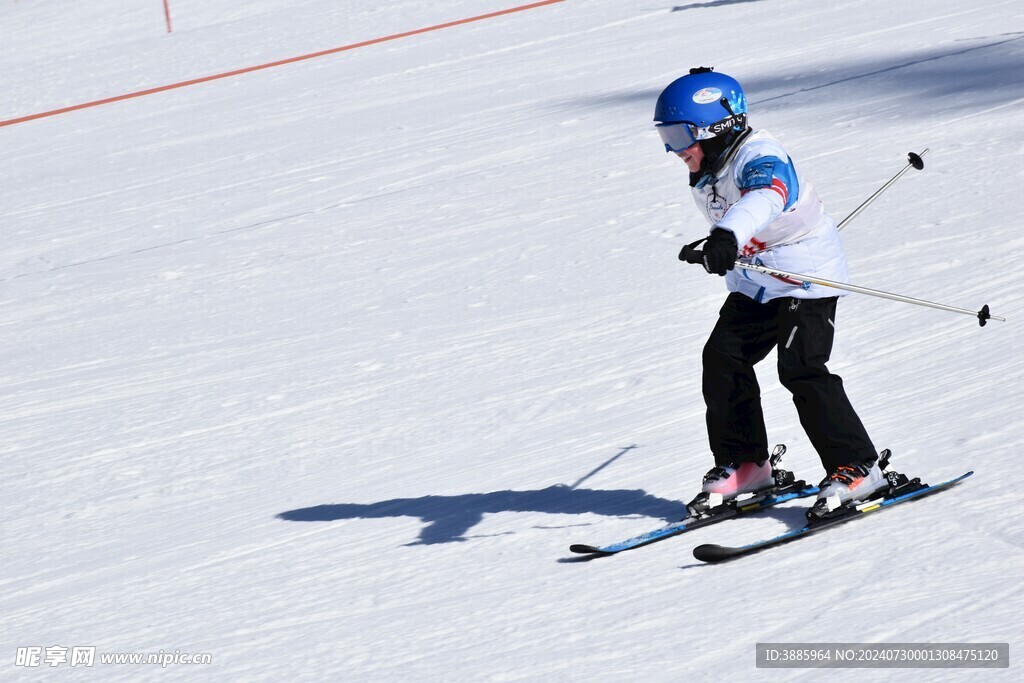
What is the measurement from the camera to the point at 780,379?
12.4 feet

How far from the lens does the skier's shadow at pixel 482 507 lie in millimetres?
4285

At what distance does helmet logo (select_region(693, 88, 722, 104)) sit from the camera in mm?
3623

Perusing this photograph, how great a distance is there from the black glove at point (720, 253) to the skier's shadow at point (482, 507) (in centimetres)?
108

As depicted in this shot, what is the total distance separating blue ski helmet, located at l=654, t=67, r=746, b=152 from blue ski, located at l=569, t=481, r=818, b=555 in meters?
1.08

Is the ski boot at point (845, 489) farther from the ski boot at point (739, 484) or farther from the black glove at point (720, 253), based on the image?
the black glove at point (720, 253)

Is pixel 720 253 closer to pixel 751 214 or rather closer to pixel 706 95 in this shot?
pixel 751 214

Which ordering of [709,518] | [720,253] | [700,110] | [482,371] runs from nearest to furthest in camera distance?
[720,253]
[700,110]
[709,518]
[482,371]

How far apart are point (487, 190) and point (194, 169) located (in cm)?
340

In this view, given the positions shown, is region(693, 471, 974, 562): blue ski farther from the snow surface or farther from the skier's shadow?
the skier's shadow

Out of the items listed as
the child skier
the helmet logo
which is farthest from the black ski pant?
the helmet logo

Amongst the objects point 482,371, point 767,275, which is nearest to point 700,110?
point 767,275

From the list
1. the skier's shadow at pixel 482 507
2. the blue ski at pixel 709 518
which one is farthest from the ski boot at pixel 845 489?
the skier's shadow at pixel 482 507

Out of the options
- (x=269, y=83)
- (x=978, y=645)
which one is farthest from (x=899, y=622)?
(x=269, y=83)

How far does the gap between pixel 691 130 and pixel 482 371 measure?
2671 millimetres
